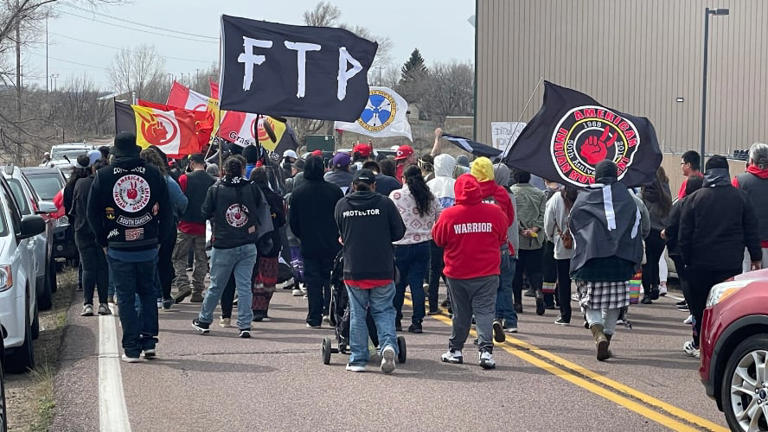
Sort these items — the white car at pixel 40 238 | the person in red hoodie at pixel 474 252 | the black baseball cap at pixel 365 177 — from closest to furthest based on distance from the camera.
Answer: the person in red hoodie at pixel 474 252, the black baseball cap at pixel 365 177, the white car at pixel 40 238

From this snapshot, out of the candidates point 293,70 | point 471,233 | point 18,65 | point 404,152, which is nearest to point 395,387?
point 471,233

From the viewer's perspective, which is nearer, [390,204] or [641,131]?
[390,204]

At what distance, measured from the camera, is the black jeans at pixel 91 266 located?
43.2ft

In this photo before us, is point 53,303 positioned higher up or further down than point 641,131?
further down

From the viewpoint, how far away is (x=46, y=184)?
70.9 feet

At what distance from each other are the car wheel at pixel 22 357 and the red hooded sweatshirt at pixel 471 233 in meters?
3.71

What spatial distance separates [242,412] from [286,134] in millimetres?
13912

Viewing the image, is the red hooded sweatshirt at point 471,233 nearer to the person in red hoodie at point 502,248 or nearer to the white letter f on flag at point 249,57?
the person in red hoodie at point 502,248

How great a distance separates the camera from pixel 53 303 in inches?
588

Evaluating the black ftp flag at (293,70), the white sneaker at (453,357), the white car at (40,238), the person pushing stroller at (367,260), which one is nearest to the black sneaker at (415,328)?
the white sneaker at (453,357)

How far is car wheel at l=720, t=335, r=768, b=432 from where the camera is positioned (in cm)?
673

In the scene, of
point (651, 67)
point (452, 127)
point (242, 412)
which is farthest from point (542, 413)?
point (452, 127)

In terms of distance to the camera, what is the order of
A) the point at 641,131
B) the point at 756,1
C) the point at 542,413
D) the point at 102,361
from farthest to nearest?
1. the point at 756,1
2. the point at 641,131
3. the point at 102,361
4. the point at 542,413

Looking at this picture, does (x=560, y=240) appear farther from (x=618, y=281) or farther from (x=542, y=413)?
(x=542, y=413)
